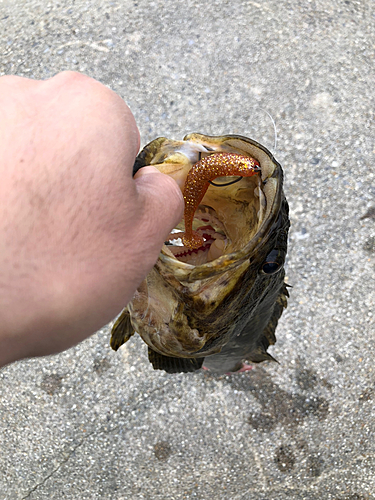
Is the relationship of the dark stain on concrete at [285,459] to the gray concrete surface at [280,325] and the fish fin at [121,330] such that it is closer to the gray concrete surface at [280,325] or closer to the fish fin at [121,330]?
the gray concrete surface at [280,325]

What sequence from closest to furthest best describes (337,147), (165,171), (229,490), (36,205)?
(36,205)
(165,171)
(229,490)
(337,147)

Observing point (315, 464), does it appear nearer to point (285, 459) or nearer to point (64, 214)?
point (285, 459)

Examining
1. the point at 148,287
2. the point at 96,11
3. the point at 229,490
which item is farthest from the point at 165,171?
the point at 96,11

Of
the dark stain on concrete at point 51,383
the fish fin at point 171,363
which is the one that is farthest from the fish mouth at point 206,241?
the dark stain on concrete at point 51,383

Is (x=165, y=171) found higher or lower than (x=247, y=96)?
higher

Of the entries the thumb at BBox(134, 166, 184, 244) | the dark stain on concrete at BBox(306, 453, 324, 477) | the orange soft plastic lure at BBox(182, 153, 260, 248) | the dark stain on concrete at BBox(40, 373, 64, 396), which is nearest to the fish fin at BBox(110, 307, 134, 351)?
the orange soft plastic lure at BBox(182, 153, 260, 248)

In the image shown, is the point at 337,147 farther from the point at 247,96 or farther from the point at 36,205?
the point at 36,205

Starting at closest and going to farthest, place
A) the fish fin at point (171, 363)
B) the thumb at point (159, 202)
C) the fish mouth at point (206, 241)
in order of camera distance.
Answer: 1. the thumb at point (159, 202)
2. the fish mouth at point (206, 241)
3. the fish fin at point (171, 363)
